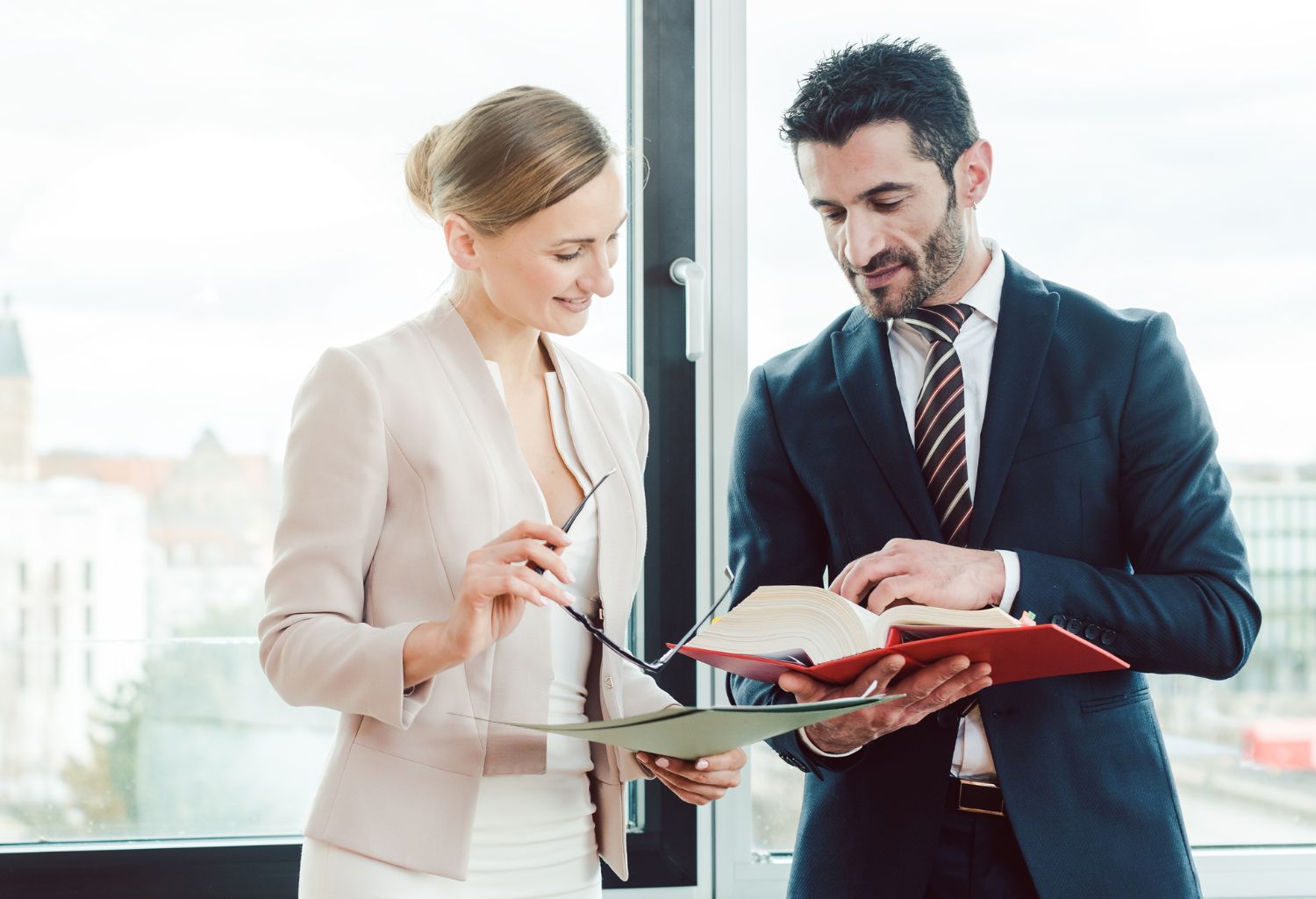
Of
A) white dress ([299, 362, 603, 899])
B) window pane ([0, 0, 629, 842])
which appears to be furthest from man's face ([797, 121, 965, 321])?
window pane ([0, 0, 629, 842])

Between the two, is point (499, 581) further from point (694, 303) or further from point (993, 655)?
point (694, 303)

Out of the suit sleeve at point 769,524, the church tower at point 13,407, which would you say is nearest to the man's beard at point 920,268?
the suit sleeve at point 769,524

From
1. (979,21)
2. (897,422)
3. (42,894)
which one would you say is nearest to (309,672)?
(897,422)

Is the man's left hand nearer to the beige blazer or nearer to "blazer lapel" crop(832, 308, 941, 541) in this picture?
"blazer lapel" crop(832, 308, 941, 541)

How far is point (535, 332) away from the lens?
1.49 meters

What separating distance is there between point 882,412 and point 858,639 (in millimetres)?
440

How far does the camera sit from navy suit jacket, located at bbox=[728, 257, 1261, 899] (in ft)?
4.48

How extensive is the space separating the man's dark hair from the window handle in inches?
19.5

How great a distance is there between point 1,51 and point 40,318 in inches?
18.5

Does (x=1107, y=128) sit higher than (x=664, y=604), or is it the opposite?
(x=1107, y=128)

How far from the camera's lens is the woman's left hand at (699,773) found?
1306 mm

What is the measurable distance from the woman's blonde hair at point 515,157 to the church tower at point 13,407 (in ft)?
3.49

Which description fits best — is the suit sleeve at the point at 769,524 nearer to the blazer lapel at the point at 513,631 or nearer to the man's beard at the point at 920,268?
the man's beard at the point at 920,268

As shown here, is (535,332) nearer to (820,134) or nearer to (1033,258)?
(820,134)
